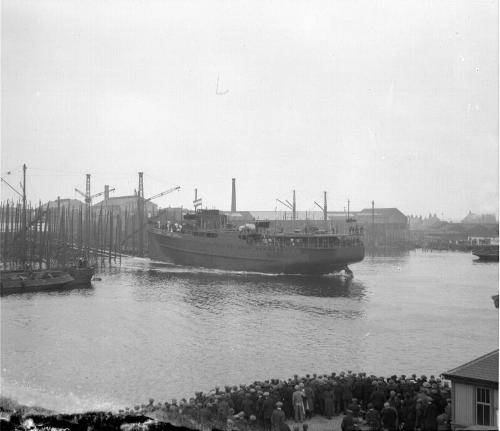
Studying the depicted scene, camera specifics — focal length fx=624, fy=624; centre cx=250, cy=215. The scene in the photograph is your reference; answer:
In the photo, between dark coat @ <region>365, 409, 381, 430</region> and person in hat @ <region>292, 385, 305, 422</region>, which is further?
person in hat @ <region>292, 385, 305, 422</region>

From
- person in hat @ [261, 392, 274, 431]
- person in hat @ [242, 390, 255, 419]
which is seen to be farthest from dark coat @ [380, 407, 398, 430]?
person in hat @ [242, 390, 255, 419]

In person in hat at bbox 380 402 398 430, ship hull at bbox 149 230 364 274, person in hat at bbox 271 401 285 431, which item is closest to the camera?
person in hat at bbox 380 402 398 430

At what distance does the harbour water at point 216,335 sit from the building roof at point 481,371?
25.4ft

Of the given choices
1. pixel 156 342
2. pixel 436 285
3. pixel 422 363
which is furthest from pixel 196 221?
pixel 422 363

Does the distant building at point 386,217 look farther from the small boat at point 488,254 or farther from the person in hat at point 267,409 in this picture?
the person in hat at point 267,409

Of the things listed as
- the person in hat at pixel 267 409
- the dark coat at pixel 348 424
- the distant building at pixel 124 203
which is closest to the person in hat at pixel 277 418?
the person in hat at pixel 267 409

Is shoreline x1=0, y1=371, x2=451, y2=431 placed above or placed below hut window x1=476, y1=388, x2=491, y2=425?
below

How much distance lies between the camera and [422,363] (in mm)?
18188

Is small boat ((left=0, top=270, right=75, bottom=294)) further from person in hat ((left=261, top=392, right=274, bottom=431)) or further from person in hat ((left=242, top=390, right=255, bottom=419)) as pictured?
person in hat ((left=261, top=392, right=274, bottom=431))

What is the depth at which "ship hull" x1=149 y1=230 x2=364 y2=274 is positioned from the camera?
45.1 meters

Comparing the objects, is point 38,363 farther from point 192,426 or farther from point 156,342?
point 192,426

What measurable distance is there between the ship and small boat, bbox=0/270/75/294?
14.1 m

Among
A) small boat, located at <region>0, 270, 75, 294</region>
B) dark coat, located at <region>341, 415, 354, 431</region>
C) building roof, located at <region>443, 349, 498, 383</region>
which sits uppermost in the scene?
building roof, located at <region>443, 349, 498, 383</region>

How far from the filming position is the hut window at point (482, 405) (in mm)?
8445
